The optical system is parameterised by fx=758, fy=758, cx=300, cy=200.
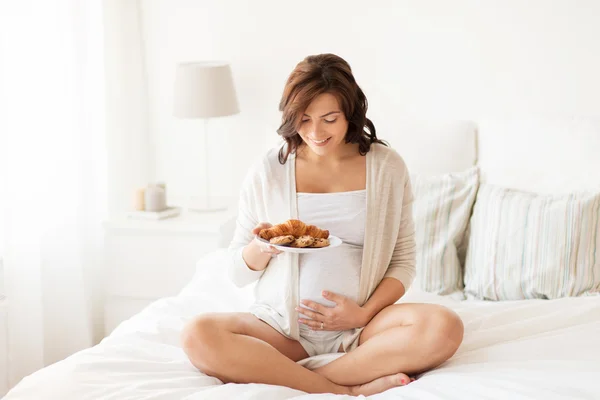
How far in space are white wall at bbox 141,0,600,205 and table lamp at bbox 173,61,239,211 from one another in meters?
0.19

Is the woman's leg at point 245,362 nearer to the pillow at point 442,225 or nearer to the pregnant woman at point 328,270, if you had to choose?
the pregnant woman at point 328,270

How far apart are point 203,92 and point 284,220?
1.17 metres

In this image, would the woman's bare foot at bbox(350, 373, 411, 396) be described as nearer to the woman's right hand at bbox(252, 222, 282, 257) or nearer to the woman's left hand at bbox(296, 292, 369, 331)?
the woman's left hand at bbox(296, 292, 369, 331)

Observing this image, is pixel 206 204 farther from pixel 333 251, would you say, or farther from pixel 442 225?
pixel 333 251

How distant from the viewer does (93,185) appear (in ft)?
9.71

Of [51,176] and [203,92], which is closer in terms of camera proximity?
[51,176]

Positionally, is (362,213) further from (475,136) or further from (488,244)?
(475,136)

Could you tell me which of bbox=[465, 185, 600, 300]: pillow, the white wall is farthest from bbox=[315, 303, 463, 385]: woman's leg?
the white wall

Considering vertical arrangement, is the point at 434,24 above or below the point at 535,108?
above

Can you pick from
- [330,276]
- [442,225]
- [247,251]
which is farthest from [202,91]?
[330,276]

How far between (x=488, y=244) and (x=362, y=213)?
66cm

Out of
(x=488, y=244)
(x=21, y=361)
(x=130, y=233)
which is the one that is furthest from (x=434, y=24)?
(x=21, y=361)

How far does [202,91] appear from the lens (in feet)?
9.81

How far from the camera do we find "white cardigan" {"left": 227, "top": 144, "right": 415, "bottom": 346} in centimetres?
194
